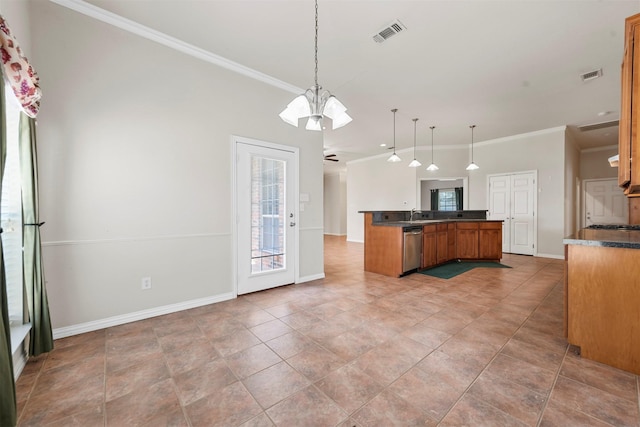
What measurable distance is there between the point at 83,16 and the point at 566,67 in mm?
5672

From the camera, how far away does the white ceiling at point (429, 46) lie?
97.4 inches

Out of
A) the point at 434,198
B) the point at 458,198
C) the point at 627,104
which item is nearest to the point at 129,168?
the point at 627,104

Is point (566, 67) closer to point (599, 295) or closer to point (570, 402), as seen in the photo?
point (599, 295)

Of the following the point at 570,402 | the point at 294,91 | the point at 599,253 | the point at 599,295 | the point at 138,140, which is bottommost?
the point at 570,402

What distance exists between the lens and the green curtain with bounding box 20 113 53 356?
1.97m

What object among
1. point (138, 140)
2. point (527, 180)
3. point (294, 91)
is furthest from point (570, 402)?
point (527, 180)

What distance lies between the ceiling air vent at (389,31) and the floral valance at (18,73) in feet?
9.61

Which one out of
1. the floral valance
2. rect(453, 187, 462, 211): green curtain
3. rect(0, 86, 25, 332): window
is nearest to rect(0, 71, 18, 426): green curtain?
the floral valance

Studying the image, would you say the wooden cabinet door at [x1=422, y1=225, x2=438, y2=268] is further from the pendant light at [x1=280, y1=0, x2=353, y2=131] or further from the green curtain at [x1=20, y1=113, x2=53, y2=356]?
the green curtain at [x1=20, y1=113, x2=53, y2=356]

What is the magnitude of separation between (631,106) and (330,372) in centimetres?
261

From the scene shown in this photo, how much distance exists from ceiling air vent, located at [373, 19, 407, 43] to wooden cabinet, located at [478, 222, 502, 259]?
4.50 metres

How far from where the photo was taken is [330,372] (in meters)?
1.85

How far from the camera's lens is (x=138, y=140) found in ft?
8.88

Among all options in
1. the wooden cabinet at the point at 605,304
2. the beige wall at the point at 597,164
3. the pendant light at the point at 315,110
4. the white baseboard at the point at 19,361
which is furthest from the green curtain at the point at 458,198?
the white baseboard at the point at 19,361
